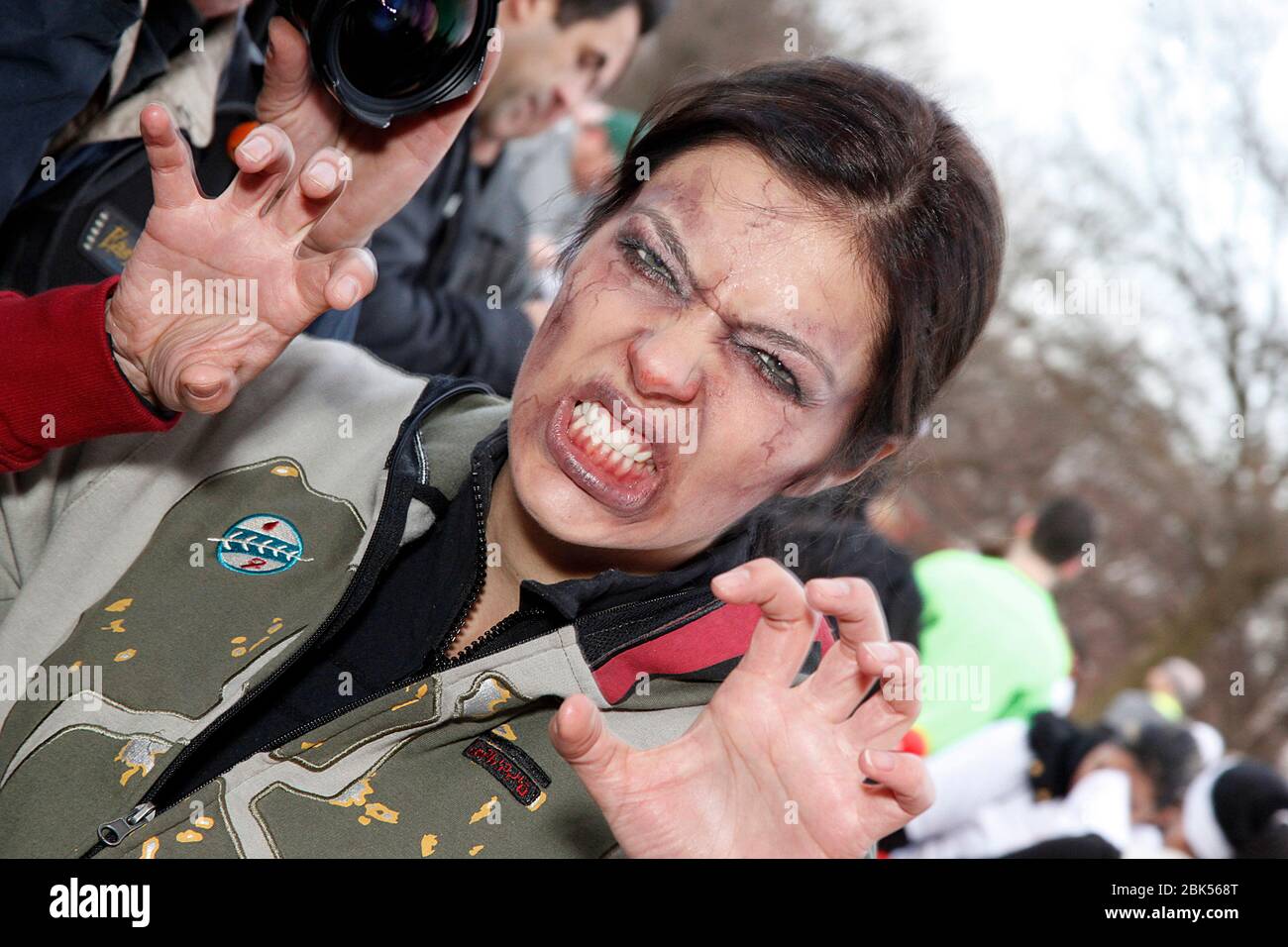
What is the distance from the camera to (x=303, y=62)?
47.6 inches

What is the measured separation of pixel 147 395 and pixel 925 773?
0.64m

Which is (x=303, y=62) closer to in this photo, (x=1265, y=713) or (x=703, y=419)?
(x=703, y=419)

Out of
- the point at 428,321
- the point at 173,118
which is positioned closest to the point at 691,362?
the point at 173,118

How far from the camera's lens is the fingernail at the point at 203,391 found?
3.06ft

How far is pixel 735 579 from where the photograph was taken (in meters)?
0.87

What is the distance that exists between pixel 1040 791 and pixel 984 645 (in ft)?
1.10

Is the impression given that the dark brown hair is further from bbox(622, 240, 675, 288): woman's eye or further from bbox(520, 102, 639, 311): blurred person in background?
bbox(520, 102, 639, 311): blurred person in background

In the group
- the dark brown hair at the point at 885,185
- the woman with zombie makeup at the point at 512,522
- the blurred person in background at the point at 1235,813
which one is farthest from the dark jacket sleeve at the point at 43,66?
the blurred person in background at the point at 1235,813

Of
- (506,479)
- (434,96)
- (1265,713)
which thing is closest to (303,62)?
(434,96)

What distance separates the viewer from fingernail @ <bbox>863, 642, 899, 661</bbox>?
0.87 m

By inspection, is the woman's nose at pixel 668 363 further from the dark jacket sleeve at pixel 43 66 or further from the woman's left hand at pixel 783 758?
the dark jacket sleeve at pixel 43 66

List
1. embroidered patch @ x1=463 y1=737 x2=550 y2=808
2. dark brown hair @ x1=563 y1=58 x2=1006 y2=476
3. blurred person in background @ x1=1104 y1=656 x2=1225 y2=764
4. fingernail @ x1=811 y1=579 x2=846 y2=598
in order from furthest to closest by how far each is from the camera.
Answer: blurred person in background @ x1=1104 y1=656 x2=1225 y2=764 < dark brown hair @ x1=563 y1=58 x2=1006 y2=476 < embroidered patch @ x1=463 y1=737 x2=550 y2=808 < fingernail @ x1=811 y1=579 x2=846 y2=598

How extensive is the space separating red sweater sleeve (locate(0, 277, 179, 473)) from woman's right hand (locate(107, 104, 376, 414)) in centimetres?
2

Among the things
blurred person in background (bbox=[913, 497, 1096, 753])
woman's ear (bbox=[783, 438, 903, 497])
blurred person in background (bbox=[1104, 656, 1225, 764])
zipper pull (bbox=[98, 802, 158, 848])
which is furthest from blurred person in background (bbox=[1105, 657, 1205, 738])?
zipper pull (bbox=[98, 802, 158, 848])
